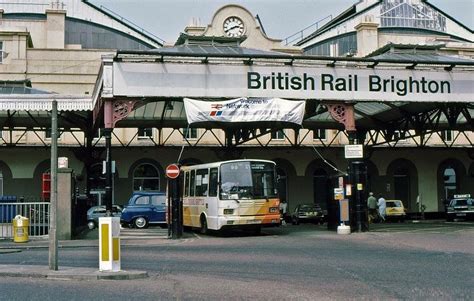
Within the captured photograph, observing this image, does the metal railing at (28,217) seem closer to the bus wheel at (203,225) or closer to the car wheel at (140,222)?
the bus wheel at (203,225)

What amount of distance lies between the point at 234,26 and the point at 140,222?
70.3ft

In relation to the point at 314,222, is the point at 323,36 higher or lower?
Result: higher

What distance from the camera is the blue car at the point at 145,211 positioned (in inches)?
1454

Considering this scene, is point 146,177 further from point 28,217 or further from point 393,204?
point 28,217

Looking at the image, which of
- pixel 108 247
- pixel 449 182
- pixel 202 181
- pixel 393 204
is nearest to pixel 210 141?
pixel 393 204

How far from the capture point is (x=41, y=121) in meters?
40.0

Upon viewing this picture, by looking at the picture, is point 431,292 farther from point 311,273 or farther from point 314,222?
point 314,222

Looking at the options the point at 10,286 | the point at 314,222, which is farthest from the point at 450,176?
the point at 10,286

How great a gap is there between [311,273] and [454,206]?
1257 inches

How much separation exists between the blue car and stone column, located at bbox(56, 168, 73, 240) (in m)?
12.3

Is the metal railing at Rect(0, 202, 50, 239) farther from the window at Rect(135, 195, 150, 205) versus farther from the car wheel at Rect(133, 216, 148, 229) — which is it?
the window at Rect(135, 195, 150, 205)

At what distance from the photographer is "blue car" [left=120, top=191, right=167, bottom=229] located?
121 feet

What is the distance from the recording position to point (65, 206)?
24.5m

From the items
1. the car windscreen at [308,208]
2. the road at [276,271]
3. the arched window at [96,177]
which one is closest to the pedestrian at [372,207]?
the car windscreen at [308,208]
